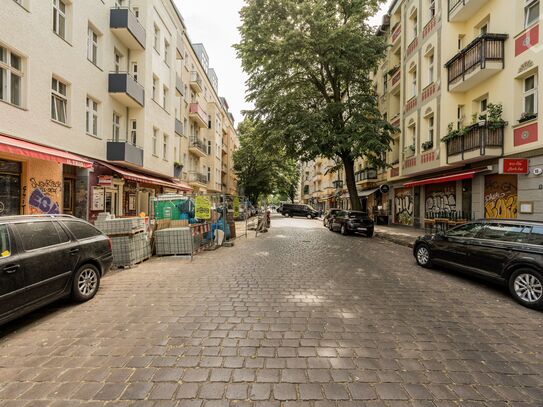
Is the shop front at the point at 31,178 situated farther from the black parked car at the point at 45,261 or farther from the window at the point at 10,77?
the black parked car at the point at 45,261

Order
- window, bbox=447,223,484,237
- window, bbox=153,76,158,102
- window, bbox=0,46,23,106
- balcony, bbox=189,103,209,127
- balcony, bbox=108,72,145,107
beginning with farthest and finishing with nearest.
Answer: balcony, bbox=189,103,209,127
window, bbox=153,76,158,102
balcony, bbox=108,72,145,107
window, bbox=0,46,23,106
window, bbox=447,223,484,237

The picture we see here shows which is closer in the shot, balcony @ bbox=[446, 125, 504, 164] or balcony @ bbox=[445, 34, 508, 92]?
balcony @ bbox=[446, 125, 504, 164]

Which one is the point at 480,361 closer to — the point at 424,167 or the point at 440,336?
the point at 440,336

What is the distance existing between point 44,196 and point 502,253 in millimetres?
13367

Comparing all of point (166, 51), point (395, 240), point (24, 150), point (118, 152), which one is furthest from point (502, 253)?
point (166, 51)

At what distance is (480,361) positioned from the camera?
3277mm

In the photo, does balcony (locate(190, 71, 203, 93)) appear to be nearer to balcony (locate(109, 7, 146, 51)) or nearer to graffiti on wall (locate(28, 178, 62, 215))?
balcony (locate(109, 7, 146, 51))

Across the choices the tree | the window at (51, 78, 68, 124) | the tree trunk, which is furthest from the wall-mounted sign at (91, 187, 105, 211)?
the tree trunk

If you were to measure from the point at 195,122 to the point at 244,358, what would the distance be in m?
29.8

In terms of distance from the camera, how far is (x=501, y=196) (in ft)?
42.8

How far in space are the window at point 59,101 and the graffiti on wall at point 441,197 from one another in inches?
765

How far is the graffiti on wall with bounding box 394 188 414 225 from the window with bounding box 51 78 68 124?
2158cm

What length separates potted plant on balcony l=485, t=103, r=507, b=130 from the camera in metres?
12.4

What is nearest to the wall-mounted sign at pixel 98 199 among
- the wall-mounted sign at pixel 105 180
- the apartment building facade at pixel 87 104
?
the apartment building facade at pixel 87 104
